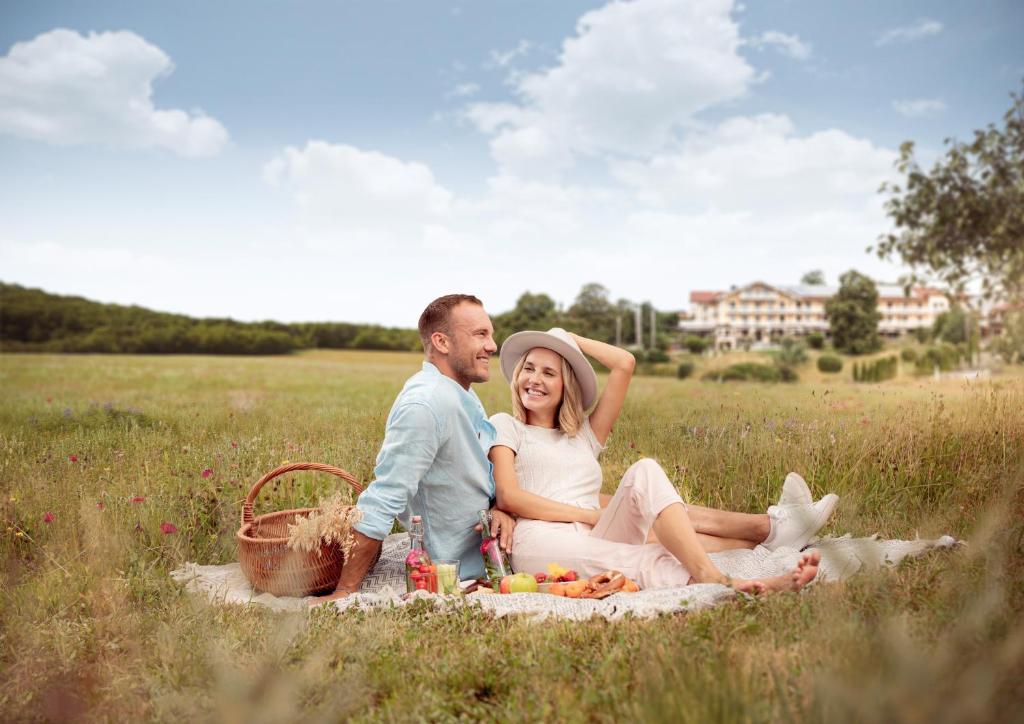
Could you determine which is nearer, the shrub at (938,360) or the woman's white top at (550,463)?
the woman's white top at (550,463)

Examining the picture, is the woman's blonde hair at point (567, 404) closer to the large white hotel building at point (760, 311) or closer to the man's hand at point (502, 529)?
the man's hand at point (502, 529)

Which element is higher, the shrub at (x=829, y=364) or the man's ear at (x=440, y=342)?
the man's ear at (x=440, y=342)

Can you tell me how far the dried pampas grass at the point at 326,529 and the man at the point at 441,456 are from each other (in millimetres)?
54

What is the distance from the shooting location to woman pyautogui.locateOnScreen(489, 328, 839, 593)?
4.12 meters

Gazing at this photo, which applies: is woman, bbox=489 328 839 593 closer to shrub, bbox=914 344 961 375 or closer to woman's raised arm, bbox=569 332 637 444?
woman's raised arm, bbox=569 332 637 444

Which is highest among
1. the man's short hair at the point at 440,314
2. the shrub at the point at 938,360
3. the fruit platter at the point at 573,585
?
the man's short hair at the point at 440,314

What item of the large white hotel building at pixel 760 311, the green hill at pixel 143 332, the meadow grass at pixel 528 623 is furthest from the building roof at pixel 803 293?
the meadow grass at pixel 528 623

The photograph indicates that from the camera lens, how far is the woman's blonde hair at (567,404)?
482 cm

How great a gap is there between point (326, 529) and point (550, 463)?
1431mm

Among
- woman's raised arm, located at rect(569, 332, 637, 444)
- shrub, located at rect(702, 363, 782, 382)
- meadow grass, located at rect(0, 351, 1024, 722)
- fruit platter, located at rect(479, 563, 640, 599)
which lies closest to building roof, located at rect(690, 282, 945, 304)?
shrub, located at rect(702, 363, 782, 382)

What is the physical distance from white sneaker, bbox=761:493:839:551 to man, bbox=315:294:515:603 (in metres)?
1.65

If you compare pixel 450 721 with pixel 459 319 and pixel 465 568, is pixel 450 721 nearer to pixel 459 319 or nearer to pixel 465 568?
pixel 465 568

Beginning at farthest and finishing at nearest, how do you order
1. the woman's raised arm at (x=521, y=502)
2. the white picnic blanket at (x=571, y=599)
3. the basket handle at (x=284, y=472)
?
the woman's raised arm at (x=521, y=502) → the basket handle at (x=284, y=472) → the white picnic blanket at (x=571, y=599)

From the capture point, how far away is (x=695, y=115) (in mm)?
25797
